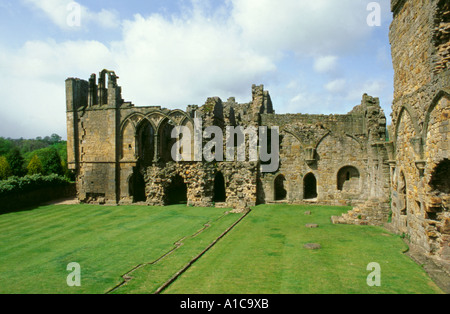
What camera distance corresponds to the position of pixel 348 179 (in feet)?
60.1

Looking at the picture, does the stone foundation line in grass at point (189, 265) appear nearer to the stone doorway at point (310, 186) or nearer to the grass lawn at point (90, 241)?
the grass lawn at point (90, 241)

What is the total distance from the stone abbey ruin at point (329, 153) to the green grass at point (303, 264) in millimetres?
1203

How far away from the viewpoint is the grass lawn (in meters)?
8.05

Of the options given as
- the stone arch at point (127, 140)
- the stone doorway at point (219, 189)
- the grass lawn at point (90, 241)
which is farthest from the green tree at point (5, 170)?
the stone doorway at point (219, 189)

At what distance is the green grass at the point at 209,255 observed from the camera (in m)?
7.14

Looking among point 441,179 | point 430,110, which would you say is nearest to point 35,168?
point 430,110

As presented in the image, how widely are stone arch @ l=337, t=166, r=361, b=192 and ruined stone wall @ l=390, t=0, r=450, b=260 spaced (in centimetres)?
754

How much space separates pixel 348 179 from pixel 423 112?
1044 cm

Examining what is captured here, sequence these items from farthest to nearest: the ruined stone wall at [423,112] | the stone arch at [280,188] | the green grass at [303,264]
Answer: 1. the stone arch at [280,188]
2. the ruined stone wall at [423,112]
3. the green grass at [303,264]

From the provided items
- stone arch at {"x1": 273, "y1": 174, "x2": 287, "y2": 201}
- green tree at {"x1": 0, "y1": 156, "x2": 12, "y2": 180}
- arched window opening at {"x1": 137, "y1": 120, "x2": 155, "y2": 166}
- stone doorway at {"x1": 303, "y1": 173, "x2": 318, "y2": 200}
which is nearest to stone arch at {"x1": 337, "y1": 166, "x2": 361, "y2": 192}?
stone doorway at {"x1": 303, "y1": 173, "x2": 318, "y2": 200}

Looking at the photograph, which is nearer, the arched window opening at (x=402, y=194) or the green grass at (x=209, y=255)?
the green grass at (x=209, y=255)

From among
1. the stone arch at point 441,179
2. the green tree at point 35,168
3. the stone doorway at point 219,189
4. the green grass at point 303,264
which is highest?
the stone arch at point 441,179
